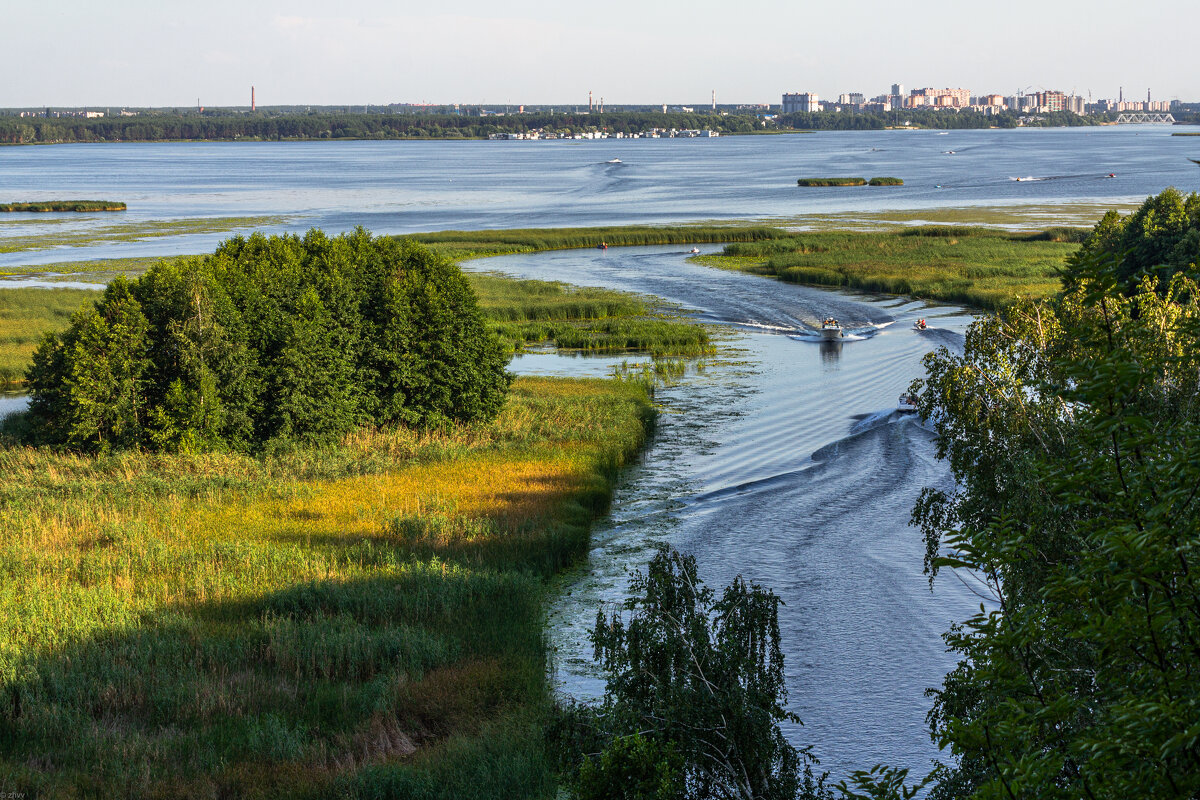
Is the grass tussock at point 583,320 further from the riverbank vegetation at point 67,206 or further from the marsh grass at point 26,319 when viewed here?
the riverbank vegetation at point 67,206

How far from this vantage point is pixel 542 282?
10531cm

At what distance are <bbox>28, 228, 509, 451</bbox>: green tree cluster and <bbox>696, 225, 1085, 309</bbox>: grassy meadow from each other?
2001 inches

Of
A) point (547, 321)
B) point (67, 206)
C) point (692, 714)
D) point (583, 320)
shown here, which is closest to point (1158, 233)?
point (583, 320)

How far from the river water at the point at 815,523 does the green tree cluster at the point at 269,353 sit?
12.1 m

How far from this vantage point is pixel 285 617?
2883 cm

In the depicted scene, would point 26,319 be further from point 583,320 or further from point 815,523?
point 815,523

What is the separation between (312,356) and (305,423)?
3098 millimetres

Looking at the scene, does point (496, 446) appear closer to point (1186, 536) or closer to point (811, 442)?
point (811, 442)

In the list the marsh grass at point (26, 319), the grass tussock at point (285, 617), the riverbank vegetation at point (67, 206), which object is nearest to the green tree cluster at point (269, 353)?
the grass tussock at point (285, 617)

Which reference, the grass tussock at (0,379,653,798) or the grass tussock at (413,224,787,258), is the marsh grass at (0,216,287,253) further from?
the grass tussock at (0,379,653,798)

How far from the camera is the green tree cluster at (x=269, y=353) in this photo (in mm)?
44469

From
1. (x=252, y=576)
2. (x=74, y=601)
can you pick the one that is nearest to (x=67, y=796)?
(x=74, y=601)

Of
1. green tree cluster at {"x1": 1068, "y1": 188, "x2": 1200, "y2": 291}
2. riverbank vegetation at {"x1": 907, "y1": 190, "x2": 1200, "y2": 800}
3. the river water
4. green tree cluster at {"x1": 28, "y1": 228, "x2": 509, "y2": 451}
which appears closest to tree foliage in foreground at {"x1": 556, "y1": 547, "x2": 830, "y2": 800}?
riverbank vegetation at {"x1": 907, "y1": 190, "x2": 1200, "y2": 800}

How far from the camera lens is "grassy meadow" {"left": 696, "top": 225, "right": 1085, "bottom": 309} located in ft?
322
